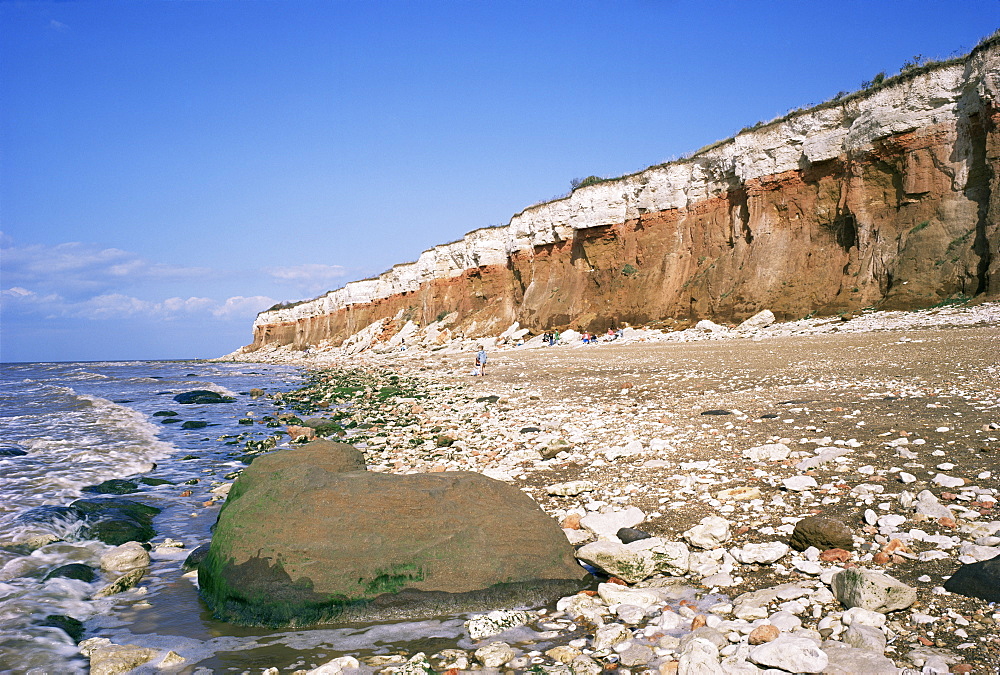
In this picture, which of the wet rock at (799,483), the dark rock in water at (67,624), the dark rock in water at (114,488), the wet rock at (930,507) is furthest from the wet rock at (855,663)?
the dark rock in water at (114,488)

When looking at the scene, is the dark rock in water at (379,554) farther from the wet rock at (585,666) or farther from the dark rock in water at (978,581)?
the dark rock in water at (978,581)

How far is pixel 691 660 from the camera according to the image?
3129 millimetres

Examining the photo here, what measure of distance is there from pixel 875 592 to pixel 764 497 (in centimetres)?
209

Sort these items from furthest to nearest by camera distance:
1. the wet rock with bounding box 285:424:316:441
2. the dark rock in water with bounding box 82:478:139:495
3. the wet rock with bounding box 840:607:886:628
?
the wet rock with bounding box 285:424:316:441, the dark rock in water with bounding box 82:478:139:495, the wet rock with bounding box 840:607:886:628

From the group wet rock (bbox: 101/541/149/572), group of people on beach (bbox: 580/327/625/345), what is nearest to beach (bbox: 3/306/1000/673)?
wet rock (bbox: 101/541/149/572)

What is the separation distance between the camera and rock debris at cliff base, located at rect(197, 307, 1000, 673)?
10.9ft

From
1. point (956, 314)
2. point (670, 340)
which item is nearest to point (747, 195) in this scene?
point (670, 340)

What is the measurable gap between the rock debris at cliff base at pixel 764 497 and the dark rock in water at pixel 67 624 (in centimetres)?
262

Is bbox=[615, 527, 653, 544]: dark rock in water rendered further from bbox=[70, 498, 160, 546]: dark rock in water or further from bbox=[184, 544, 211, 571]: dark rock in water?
bbox=[70, 498, 160, 546]: dark rock in water

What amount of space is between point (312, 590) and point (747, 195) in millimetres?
31444

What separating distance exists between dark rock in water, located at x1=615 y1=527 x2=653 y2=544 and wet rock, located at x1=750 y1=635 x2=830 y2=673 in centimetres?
190

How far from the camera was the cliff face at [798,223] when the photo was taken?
71.4 ft

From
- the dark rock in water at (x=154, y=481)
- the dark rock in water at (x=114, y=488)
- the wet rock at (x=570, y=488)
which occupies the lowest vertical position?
the dark rock in water at (x=154, y=481)

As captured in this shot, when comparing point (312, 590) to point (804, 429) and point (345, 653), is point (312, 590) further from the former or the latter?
point (804, 429)
